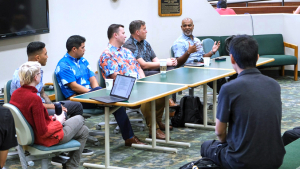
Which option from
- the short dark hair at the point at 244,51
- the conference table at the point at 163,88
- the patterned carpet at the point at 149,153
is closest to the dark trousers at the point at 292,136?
the patterned carpet at the point at 149,153

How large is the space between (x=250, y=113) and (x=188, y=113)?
2.88 meters

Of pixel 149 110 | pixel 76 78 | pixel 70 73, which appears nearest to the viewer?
pixel 70 73

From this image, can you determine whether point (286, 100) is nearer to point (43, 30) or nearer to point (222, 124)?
point (43, 30)

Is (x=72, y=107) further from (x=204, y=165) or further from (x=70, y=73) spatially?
(x=204, y=165)

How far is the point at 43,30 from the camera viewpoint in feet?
18.9

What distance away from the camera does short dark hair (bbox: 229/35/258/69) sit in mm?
2598

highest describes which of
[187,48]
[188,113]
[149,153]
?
[187,48]

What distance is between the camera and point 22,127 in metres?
3.26

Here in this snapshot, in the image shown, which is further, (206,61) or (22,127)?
(206,61)

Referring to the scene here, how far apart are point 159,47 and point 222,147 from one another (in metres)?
5.40

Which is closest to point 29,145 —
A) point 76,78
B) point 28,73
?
point 28,73

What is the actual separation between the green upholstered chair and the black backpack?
2.07m

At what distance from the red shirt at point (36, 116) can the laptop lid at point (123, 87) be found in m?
0.64

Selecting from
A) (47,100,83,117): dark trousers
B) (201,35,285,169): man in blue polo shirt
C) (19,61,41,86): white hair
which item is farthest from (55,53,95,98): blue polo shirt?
(201,35,285,169): man in blue polo shirt
